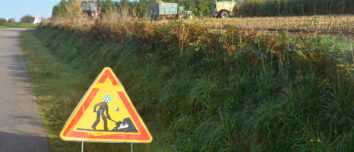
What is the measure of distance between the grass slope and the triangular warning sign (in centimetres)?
82

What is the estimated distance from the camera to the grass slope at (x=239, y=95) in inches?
173

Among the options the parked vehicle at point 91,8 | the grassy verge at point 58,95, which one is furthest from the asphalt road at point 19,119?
the parked vehicle at point 91,8

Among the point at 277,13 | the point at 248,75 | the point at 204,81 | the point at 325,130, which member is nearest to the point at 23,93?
the point at 204,81

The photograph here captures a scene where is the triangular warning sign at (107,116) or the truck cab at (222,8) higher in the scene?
the truck cab at (222,8)

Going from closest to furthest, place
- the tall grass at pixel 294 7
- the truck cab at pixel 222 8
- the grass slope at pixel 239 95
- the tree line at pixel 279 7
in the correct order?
the grass slope at pixel 239 95
the tree line at pixel 279 7
the tall grass at pixel 294 7
the truck cab at pixel 222 8

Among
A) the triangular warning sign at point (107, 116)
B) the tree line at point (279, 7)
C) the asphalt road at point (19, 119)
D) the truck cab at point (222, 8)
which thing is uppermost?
the truck cab at point (222, 8)

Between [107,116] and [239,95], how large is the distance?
5.79ft

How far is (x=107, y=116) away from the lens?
4.66 meters

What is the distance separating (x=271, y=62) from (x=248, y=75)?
0.40 metres

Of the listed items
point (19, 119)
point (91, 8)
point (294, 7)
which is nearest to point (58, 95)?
point (19, 119)

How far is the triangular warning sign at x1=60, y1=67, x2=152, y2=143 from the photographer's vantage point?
457 centimetres

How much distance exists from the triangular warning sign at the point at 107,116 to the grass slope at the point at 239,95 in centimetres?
82

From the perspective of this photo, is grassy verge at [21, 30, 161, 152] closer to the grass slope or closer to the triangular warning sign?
the grass slope

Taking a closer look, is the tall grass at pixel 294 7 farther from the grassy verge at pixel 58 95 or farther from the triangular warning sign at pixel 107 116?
the triangular warning sign at pixel 107 116
